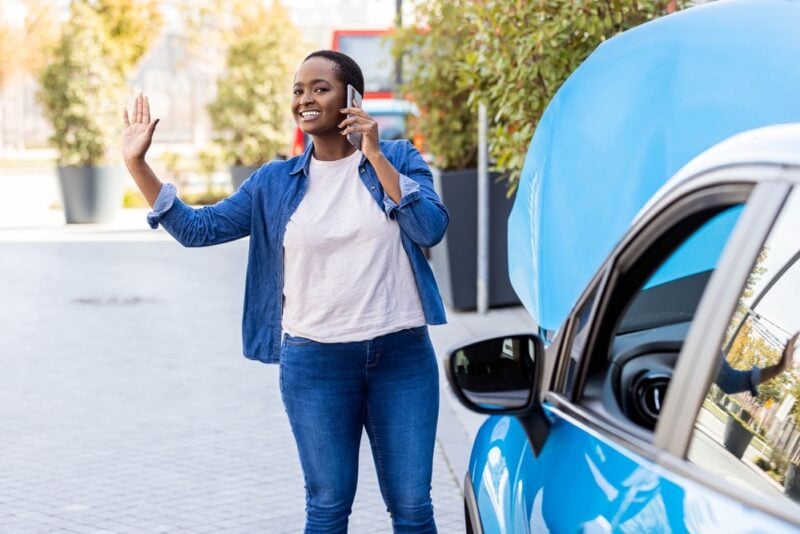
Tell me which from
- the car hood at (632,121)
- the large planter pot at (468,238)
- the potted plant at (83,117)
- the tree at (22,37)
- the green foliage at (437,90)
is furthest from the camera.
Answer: the tree at (22,37)

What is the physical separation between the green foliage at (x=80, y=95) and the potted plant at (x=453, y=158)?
9816 mm

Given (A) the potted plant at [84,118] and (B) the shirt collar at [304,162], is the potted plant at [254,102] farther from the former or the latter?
(B) the shirt collar at [304,162]

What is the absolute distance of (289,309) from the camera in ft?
12.9

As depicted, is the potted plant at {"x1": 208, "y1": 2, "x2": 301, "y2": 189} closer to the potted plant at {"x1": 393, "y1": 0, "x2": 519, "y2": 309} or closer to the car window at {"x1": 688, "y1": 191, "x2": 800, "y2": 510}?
the potted plant at {"x1": 393, "y1": 0, "x2": 519, "y2": 309}

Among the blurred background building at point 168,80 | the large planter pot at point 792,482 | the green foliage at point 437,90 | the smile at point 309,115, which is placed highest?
the smile at point 309,115

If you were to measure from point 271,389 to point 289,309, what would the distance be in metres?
5.04

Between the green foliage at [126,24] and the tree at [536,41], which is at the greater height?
→ the tree at [536,41]

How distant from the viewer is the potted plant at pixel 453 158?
11.8 metres

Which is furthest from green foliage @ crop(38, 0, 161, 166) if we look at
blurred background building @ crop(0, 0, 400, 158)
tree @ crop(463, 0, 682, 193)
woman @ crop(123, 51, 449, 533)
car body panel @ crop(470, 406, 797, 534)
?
blurred background building @ crop(0, 0, 400, 158)

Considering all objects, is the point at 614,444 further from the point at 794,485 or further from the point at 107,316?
the point at 107,316

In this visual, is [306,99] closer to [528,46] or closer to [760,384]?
[760,384]

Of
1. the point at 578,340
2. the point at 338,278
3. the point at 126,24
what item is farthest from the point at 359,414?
the point at 126,24

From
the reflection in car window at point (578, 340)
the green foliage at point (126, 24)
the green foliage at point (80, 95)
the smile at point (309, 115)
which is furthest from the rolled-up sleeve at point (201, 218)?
the green foliage at point (126, 24)

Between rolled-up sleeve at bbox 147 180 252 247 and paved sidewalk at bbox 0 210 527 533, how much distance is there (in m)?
2.13
